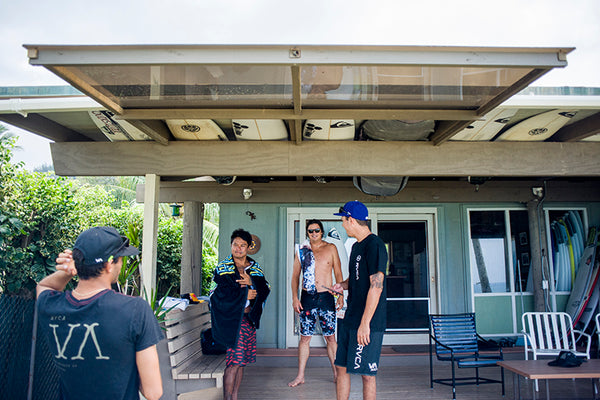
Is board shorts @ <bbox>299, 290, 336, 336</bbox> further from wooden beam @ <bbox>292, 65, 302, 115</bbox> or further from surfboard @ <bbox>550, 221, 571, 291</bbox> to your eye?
surfboard @ <bbox>550, 221, 571, 291</bbox>

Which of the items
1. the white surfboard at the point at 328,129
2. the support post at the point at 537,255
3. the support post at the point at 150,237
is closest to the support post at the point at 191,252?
the support post at the point at 150,237

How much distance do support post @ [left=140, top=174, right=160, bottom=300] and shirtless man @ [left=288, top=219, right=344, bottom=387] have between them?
1.43 metres

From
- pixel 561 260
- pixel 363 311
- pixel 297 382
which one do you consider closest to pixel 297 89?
pixel 363 311

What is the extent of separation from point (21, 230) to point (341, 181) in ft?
13.0

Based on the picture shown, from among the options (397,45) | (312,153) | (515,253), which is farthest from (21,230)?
(515,253)

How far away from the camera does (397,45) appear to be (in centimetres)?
243

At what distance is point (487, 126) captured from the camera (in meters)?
3.99

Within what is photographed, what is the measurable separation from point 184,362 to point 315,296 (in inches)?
60.7

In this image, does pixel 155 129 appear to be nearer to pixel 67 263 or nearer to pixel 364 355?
pixel 67 263

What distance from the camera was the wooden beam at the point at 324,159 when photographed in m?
4.19

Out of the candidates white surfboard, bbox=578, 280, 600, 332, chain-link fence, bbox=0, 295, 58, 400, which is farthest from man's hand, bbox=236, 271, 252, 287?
white surfboard, bbox=578, 280, 600, 332

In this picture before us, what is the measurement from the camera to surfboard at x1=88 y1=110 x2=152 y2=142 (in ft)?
12.4

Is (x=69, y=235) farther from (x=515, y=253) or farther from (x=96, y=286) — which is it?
(x=515, y=253)

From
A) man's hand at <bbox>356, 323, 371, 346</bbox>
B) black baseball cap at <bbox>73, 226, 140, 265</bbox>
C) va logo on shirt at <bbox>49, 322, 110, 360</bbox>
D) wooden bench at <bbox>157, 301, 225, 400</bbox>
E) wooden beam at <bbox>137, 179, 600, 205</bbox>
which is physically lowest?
wooden bench at <bbox>157, 301, 225, 400</bbox>
